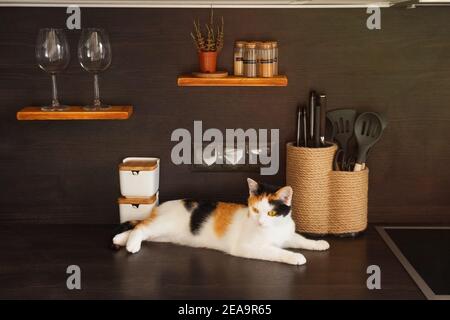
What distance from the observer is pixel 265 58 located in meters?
2.09

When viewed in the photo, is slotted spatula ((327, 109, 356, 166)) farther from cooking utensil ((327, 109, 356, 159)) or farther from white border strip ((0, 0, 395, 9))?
white border strip ((0, 0, 395, 9))

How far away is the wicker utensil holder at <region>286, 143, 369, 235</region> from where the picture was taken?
2098 mm

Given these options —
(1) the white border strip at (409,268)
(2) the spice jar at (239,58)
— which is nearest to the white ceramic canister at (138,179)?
(2) the spice jar at (239,58)

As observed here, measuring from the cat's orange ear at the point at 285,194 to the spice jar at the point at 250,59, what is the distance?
40 cm

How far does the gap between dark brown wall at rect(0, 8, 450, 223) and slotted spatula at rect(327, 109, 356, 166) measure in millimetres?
34

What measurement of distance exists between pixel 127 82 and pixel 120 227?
1.64ft

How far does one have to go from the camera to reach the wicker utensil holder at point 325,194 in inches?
82.6

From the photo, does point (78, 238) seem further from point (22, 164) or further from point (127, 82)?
point (127, 82)

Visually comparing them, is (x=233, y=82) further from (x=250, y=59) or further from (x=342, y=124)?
(x=342, y=124)

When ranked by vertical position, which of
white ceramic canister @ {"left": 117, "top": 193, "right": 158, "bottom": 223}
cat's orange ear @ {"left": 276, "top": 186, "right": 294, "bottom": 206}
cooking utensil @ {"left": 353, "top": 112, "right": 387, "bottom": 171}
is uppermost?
cooking utensil @ {"left": 353, "top": 112, "right": 387, "bottom": 171}

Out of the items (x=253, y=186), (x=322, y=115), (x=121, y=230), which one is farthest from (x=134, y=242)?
(x=322, y=115)

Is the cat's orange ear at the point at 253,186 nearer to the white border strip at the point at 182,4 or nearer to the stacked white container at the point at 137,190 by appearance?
the stacked white container at the point at 137,190

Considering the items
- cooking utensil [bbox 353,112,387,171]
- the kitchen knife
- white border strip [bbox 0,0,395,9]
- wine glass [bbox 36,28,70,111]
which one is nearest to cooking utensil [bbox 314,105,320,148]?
the kitchen knife
